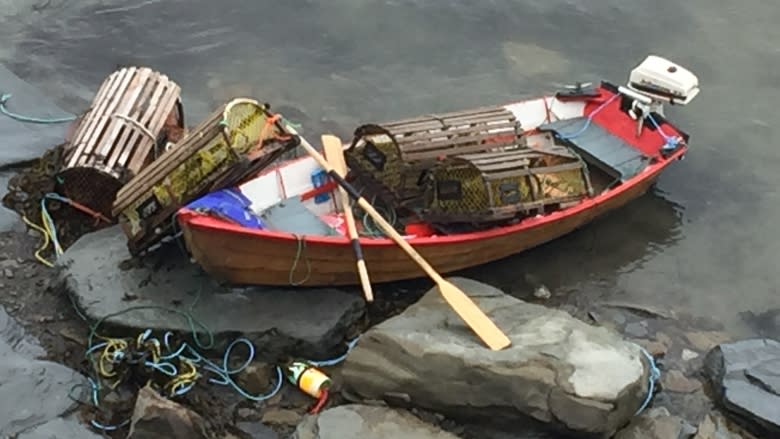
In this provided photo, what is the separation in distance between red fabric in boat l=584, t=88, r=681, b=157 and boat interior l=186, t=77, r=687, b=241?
12mm

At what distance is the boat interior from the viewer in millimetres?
10688

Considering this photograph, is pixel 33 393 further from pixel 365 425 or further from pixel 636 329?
pixel 636 329

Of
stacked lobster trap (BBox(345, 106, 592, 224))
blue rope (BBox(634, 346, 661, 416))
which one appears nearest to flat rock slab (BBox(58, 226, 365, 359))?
stacked lobster trap (BBox(345, 106, 592, 224))

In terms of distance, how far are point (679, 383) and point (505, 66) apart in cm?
665

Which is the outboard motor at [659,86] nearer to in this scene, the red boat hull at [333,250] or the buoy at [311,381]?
the red boat hull at [333,250]

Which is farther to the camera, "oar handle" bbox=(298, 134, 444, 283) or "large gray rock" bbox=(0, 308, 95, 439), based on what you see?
"oar handle" bbox=(298, 134, 444, 283)

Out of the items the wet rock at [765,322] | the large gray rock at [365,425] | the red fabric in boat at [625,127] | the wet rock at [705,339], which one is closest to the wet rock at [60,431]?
the large gray rock at [365,425]

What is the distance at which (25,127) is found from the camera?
12.9 meters

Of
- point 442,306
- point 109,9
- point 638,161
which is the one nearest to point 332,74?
point 109,9

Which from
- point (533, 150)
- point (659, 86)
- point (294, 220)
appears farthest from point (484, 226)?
point (659, 86)

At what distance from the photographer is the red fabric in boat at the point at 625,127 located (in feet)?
42.0

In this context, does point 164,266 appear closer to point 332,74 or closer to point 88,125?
point 88,125

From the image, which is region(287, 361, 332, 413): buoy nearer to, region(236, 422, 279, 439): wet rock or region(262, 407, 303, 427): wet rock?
region(262, 407, 303, 427): wet rock

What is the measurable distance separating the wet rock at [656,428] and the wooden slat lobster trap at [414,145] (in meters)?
3.23
